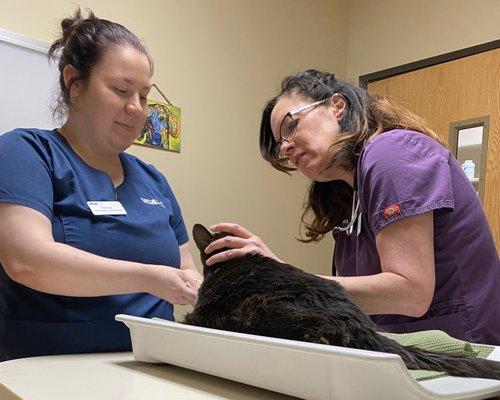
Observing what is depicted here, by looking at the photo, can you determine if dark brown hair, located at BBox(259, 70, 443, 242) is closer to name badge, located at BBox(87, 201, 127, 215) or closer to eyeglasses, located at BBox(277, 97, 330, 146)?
eyeglasses, located at BBox(277, 97, 330, 146)

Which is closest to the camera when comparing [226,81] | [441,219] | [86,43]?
[441,219]

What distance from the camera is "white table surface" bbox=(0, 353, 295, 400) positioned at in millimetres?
564

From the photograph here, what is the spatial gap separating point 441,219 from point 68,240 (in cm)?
70

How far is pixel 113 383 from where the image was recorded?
0.62 metres

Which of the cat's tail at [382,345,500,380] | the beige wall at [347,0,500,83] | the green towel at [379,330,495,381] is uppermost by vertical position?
Answer: the beige wall at [347,0,500,83]

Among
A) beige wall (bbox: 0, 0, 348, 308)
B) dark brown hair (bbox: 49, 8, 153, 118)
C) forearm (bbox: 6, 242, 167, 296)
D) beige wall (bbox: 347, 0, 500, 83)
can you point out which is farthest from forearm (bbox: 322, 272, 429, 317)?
beige wall (bbox: 347, 0, 500, 83)

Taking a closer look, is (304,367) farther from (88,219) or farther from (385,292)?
(88,219)

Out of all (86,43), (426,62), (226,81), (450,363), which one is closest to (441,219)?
(450,363)

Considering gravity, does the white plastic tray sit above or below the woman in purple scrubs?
below

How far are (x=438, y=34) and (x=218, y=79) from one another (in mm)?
1099

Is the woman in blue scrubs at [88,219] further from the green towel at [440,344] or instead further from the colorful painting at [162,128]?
the colorful painting at [162,128]

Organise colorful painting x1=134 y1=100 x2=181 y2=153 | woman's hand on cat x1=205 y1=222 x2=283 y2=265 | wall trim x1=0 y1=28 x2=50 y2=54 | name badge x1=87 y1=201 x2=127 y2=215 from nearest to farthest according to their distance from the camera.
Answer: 1. woman's hand on cat x1=205 y1=222 x2=283 y2=265
2. name badge x1=87 y1=201 x2=127 y2=215
3. wall trim x1=0 y1=28 x2=50 y2=54
4. colorful painting x1=134 y1=100 x2=181 y2=153

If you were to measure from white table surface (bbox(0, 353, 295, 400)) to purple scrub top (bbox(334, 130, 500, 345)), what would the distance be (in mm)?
446

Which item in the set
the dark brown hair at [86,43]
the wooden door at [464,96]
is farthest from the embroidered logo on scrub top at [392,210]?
the wooden door at [464,96]
